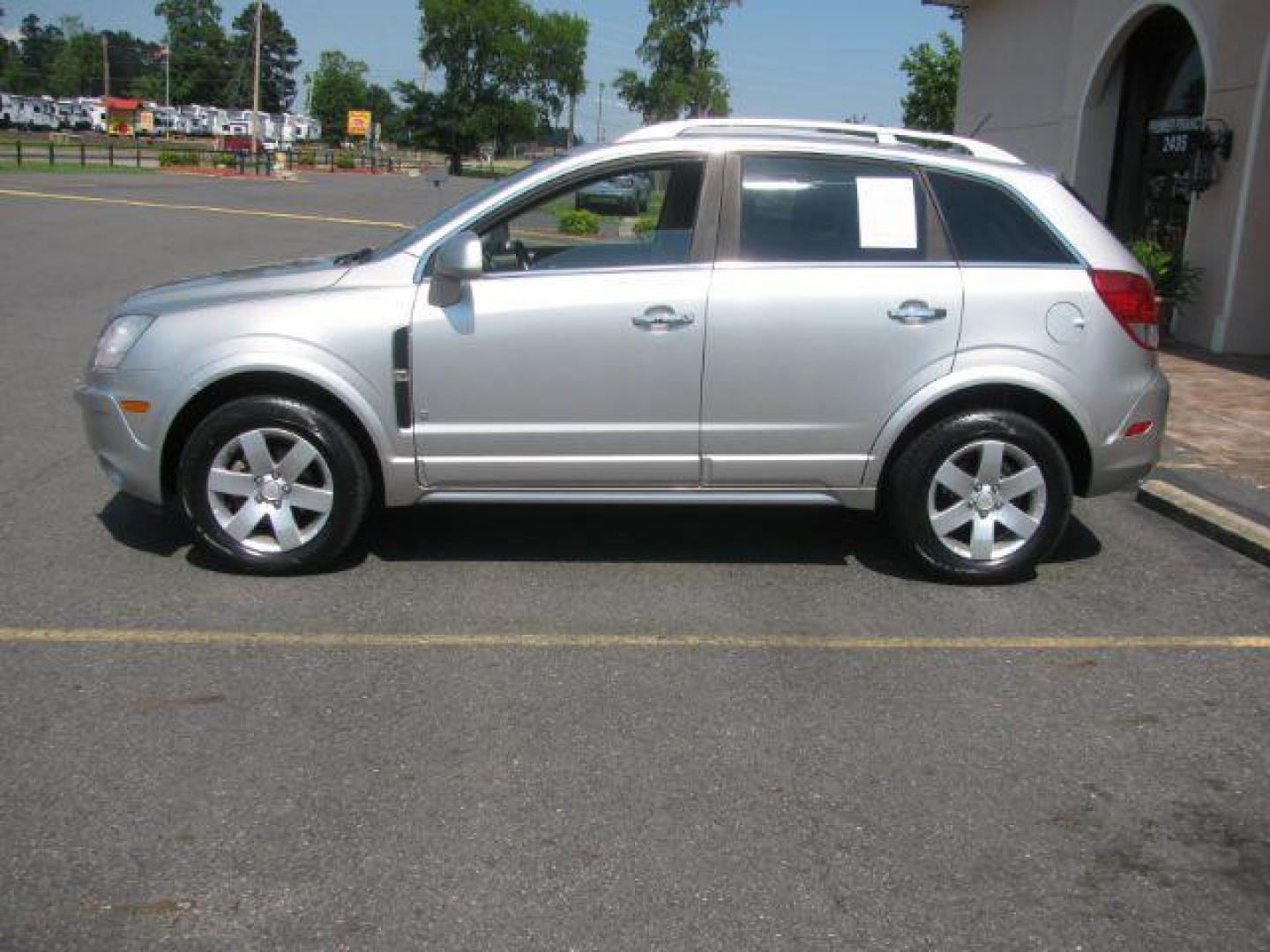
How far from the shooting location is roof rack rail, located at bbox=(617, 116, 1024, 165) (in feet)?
18.5

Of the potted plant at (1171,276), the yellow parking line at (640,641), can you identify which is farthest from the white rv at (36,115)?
the yellow parking line at (640,641)

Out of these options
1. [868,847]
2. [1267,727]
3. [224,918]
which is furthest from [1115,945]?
[224,918]

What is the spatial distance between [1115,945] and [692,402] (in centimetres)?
293

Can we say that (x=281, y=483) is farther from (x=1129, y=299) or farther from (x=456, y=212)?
(x=1129, y=299)

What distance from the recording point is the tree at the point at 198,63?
461ft

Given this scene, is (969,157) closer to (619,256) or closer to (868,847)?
(619,256)

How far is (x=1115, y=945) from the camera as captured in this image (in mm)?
3025

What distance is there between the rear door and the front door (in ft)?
0.48

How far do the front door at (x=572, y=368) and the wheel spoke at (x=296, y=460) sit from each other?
1.56ft

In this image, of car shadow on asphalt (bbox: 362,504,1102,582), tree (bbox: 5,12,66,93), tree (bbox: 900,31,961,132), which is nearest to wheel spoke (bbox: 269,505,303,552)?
car shadow on asphalt (bbox: 362,504,1102,582)

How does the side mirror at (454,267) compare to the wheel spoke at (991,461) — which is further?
the wheel spoke at (991,461)

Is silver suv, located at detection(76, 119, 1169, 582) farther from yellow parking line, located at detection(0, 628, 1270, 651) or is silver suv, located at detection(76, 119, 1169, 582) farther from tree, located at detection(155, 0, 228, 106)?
tree, located at detection(155, 0, 228, 106)

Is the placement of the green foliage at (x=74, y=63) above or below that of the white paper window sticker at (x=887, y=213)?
above

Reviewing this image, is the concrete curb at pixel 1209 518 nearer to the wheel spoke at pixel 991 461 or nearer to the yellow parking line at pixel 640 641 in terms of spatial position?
the yellow parking line at pixel 640 641
